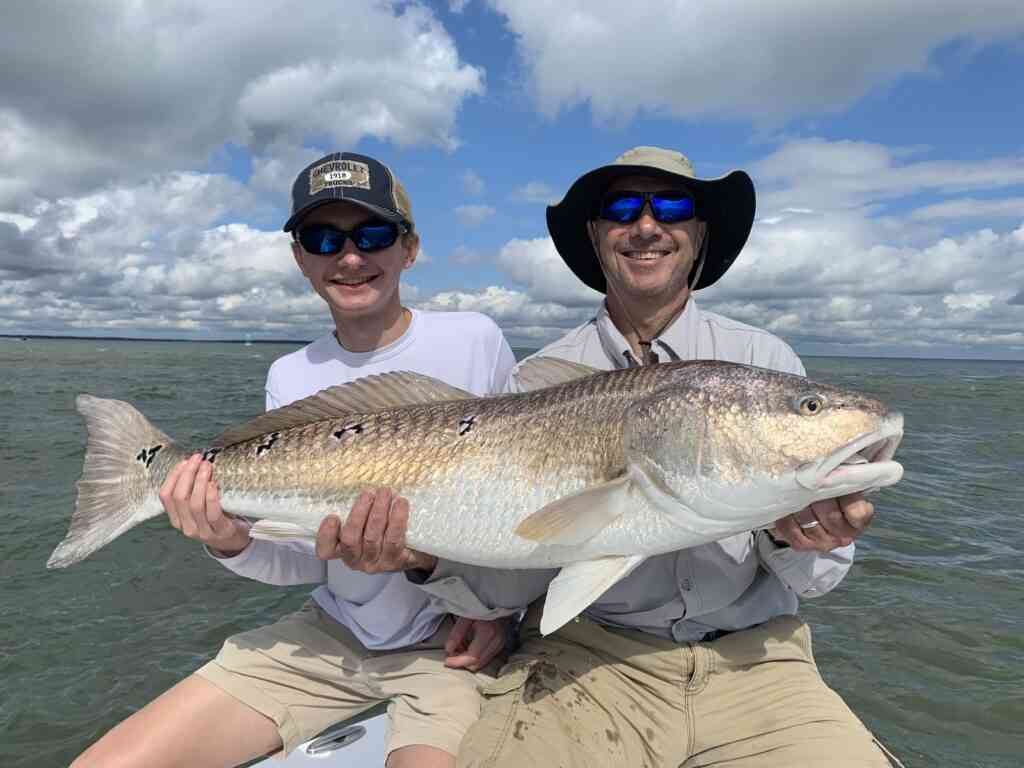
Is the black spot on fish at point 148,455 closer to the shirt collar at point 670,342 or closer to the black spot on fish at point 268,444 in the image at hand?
the black spot on fish at point 268,444

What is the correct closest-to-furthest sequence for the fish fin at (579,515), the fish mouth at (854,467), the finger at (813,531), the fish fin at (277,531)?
the fish mouth at (854,467)
the fish fin at (579,515)
the finger at (813,531)
the fish fin at (277,531)

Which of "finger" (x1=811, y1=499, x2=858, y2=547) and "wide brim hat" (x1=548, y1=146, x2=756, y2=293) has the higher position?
"wide brim hat" (x1=548, y1=146, x2=756, y2=293)

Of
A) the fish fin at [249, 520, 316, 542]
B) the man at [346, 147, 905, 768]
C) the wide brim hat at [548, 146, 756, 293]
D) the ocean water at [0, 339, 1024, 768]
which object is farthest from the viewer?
the ocean water at [0, 339, 1024, 768]

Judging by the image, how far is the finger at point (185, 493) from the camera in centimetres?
352

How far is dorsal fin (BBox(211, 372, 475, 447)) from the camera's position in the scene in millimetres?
3668

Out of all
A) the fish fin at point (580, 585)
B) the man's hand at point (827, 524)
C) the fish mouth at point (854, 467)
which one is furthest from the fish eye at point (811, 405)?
the fish fin at point (580, 585)

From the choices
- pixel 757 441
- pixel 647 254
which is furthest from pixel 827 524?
pixel 647 254

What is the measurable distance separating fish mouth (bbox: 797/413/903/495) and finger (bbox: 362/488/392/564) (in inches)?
73.1

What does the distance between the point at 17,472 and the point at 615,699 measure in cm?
1430

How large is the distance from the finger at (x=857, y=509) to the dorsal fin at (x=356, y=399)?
1.91 meters

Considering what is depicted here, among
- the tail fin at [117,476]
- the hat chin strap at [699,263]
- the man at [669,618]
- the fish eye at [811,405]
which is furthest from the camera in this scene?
the hat chin strap at [699,263]

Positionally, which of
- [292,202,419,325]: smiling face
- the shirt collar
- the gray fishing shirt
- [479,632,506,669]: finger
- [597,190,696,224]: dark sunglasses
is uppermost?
[597,190,696,224]: dark sunglasses

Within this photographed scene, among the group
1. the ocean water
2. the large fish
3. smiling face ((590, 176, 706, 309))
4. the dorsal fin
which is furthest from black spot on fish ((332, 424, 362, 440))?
the ocean water

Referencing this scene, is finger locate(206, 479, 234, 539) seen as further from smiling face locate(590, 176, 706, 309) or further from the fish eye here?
the fish eye
